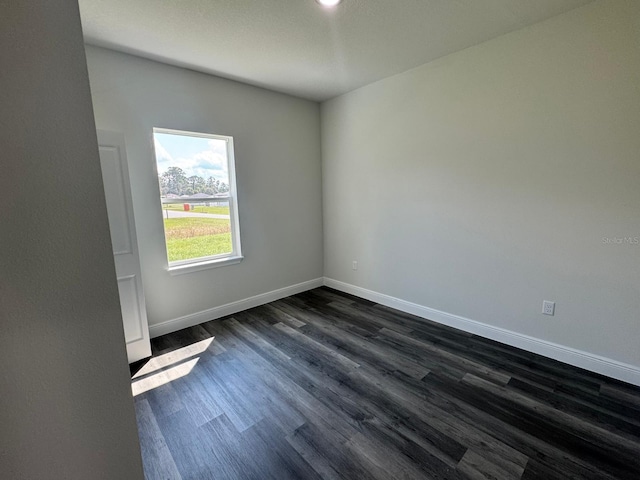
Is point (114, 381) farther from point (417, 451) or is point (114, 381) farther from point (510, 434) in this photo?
point (510, 434)

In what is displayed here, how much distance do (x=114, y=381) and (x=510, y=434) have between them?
207cm

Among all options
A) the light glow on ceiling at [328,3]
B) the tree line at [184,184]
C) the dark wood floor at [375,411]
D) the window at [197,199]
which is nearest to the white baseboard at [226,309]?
the dark wood floor at [375,411]

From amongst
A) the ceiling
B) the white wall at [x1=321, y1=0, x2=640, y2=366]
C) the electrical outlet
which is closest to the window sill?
the white wall at [x1=321, y1=0, x2=640, y2=366]

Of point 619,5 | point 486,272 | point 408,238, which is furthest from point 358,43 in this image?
point 486,272

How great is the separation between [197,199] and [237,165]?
0.61m

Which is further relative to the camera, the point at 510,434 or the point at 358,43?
the point at 358,43

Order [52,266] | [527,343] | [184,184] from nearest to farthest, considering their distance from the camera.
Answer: [52,266] < [527,343] < [184,184]

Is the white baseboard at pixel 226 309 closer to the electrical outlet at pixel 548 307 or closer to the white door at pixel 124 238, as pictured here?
the white door at pixel 124 238

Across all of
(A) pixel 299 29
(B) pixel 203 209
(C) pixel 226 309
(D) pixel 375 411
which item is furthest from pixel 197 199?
(D) pixel 375 411

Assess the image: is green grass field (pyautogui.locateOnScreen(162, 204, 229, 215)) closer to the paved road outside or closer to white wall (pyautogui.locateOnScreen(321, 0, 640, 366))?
the paved road outside

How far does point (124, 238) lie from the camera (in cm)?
234

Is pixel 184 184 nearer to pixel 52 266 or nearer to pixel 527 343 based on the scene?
pixel 52 266

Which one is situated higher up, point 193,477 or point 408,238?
point 408,238

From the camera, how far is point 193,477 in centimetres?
145
